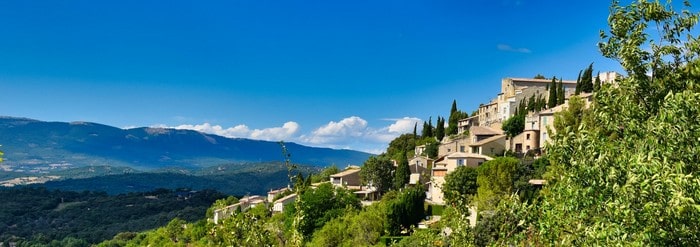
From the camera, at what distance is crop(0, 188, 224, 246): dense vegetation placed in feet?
461

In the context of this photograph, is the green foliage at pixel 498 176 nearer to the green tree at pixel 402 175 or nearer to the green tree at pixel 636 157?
the green tree at pixel 402 175

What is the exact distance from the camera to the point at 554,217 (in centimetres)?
829

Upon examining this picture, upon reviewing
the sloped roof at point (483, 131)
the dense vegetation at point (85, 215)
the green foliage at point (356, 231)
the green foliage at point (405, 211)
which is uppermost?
the sloped roof at point (483, 131)

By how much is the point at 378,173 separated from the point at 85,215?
135239 millimetres

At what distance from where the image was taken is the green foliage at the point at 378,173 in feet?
224

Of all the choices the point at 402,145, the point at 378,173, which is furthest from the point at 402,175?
the point at 402,145

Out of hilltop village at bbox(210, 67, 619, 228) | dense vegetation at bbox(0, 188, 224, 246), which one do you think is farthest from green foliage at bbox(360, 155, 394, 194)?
dense vegetation at bbox(0, 188, 224, 246)

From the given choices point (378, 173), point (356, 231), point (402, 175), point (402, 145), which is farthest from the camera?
point (402, 145)

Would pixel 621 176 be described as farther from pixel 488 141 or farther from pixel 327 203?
pixel 488 141

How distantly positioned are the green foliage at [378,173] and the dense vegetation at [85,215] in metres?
86.0

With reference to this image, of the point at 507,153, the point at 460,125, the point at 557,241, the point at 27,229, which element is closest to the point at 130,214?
the point at 27,229

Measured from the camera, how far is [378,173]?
225 ft

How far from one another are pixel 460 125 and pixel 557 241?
86.3 m

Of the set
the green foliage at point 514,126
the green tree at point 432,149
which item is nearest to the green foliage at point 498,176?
the green foliage at point 514,126
